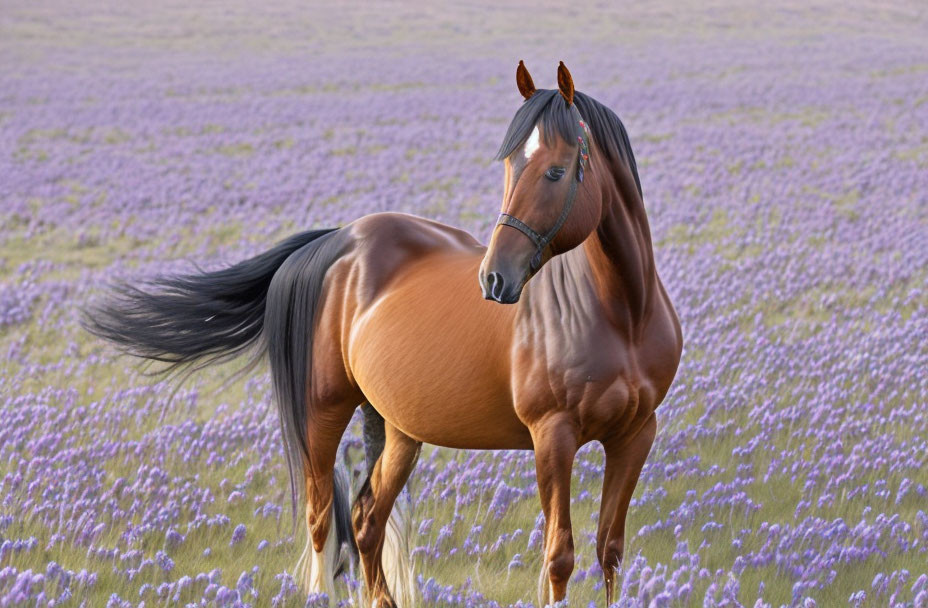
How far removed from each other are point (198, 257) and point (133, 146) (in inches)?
373

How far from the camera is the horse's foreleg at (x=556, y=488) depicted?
11.0 ft

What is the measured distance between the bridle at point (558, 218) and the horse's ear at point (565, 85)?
0.10ft

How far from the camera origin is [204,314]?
4824mm

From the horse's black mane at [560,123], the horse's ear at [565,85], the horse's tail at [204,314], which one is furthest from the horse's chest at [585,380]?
the horse's tail at [204,314]

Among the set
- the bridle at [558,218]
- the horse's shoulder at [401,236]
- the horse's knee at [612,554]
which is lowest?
the horse's knee at [612,554]

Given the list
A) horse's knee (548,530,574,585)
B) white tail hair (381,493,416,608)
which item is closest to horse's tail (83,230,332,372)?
white tail hair (381,493,416,608)

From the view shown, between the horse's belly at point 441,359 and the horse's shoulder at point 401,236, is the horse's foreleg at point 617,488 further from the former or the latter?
the horse's shoulder at point 401,236

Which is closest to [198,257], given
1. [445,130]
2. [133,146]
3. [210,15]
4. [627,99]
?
[133,146]

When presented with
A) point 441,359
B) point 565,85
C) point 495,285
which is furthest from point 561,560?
point 565,85

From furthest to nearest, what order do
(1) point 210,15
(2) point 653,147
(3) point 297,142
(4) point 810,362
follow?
(1) point 210,15 → (3) point 297,142 → (2) point 653,147 → (4) point 810,362

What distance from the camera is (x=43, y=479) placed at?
16.5 feet

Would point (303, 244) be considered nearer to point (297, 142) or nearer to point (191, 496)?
point (191, 496)

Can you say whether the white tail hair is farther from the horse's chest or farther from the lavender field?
the horse's chest

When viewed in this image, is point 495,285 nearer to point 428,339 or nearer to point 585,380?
point 585,380
